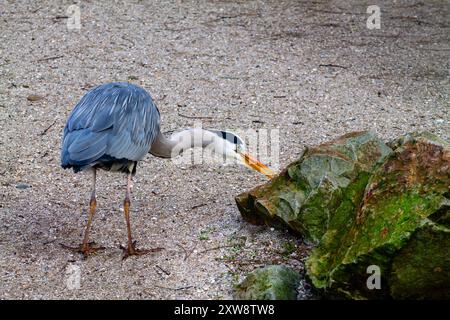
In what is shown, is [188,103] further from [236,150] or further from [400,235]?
[400,235]

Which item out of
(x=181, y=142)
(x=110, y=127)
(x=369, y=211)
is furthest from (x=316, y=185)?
(x=110, y=127)

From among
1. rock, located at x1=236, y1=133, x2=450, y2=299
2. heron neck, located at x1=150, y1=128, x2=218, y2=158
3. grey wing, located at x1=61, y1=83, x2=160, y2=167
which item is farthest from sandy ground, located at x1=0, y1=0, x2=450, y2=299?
grey wing, located at x1=61, y1=83, x2=160, y2=167

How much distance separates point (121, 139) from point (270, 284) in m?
1.71

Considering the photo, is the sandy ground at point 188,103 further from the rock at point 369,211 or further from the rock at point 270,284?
the rock at point 369,211

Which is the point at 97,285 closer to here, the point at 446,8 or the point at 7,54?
the point at 7,54

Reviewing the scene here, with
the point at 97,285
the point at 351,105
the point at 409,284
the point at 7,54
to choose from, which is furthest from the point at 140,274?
the point at 7,54

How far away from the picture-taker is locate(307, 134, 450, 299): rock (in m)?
4.76

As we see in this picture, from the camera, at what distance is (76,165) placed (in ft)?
19.3

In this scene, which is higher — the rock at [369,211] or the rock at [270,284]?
the rock at [369,211]

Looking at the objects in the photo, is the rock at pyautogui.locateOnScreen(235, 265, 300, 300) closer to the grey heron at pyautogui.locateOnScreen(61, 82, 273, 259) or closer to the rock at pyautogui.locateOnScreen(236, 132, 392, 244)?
the rock at pyautogui.locateOnScreen(236, 132, 392, 244)

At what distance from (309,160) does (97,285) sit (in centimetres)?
180

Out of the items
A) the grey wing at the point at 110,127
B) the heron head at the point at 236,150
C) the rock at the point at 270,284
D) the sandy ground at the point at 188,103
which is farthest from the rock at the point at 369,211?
the grey wing at the point at 110,127

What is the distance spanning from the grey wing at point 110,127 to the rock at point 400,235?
172 cm

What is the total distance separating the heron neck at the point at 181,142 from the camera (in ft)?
22.3
